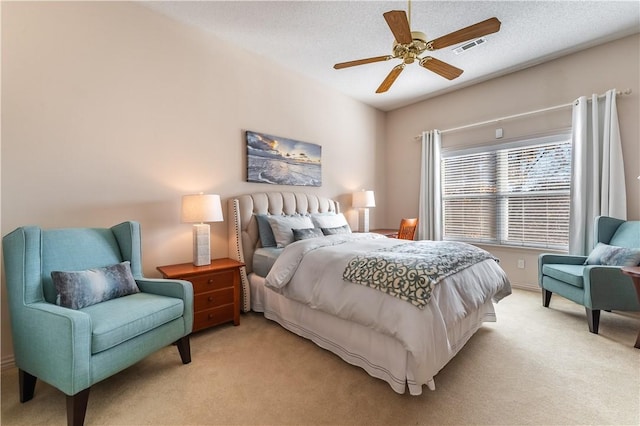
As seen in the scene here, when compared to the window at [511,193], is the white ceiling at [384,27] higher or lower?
higher

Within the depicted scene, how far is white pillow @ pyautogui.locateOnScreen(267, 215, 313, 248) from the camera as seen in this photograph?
3140 millimetres

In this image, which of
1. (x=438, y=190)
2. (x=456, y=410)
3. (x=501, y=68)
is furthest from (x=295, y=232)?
(x=501, y=68)

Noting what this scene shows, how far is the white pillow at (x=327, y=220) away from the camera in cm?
360

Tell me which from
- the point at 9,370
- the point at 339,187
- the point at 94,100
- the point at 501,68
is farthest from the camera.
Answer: the point at 339,187

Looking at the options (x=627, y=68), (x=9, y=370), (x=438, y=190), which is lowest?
(x=9, y=370)

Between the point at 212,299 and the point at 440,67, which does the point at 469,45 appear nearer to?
the point at 440,67

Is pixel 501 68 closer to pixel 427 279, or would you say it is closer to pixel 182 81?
pixel 427 279

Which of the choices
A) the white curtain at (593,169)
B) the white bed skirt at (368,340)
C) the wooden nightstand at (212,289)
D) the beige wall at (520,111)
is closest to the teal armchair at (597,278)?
the white curtain at (593,169)

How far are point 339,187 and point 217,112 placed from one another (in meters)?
Result: 2.20

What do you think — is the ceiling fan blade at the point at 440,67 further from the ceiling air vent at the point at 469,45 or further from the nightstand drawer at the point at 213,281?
the nightstand drawer at the point at 213,281

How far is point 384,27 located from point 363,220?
2.77 metres

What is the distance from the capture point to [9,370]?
2012mm

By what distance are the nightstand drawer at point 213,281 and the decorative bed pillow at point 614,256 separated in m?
3.53

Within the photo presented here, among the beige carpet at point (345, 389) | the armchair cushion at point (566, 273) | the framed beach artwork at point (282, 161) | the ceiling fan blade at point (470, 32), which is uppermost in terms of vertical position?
the ceiling fan blade at point (470, 32)
